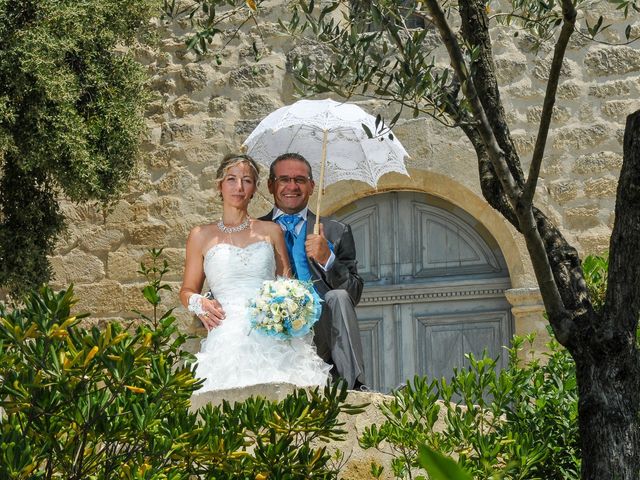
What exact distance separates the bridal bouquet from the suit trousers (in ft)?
0.97

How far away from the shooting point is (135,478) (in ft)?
9.02

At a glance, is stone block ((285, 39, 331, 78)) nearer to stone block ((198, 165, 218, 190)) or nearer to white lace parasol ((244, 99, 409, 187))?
stone block ((198, 165, 218, 190))

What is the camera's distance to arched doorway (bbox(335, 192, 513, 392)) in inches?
306

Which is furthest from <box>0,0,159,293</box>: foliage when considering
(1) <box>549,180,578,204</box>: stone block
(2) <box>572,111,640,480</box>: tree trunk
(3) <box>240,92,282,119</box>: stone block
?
(2) <box>572,111,640,480</box>: tree trunk

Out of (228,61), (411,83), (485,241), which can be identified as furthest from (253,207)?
(411,83)

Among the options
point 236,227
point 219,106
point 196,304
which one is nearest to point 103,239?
point 219,106

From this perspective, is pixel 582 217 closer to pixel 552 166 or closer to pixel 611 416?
pixel 552 166

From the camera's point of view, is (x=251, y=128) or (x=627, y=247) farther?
(x=251, y=128)

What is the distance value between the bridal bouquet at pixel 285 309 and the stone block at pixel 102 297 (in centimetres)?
301

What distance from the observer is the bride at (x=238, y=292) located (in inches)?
204

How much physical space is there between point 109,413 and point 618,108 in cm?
529

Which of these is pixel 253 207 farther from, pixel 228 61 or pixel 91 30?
pixel 91 30

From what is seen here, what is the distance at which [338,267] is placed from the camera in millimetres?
5617

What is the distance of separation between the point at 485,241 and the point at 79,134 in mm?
2903
